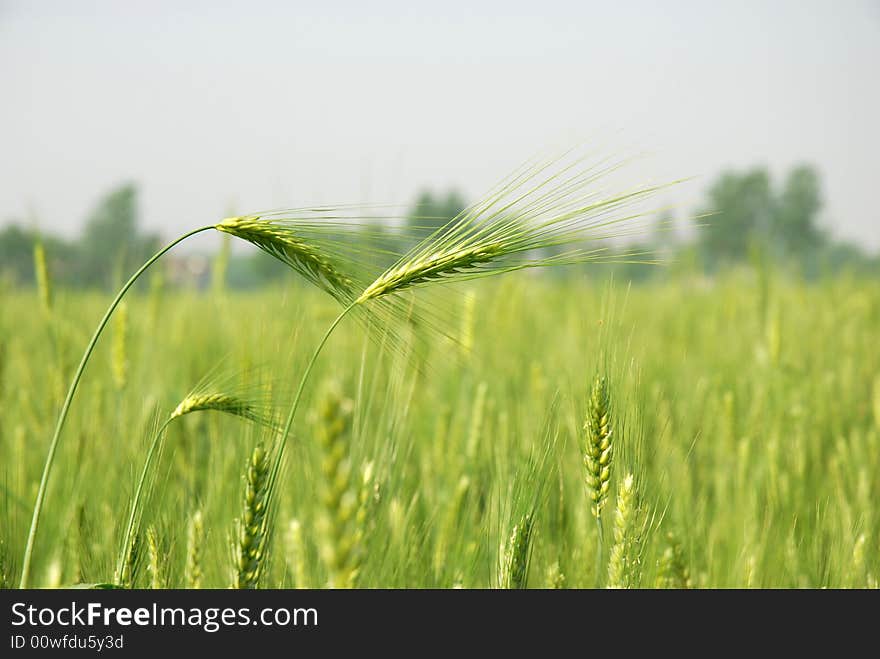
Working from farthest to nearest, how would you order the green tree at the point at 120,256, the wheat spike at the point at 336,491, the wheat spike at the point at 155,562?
the green tree at the point at 120,256 < the wheat spike at the point at 155,562 < the wheat spike at the point at 336,491

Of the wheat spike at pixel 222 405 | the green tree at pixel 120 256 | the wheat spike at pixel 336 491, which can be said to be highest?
the green tree at pixel 120 256

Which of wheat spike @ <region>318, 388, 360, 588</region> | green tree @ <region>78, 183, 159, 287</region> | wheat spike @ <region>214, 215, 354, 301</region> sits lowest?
wheat spike @ <region>318, 388, 360, 588</region>

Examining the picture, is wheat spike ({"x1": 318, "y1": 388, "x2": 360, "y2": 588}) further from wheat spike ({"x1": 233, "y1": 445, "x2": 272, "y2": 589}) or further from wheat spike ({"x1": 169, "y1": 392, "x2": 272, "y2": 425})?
wheat spike ({"x1": 169, "y1": 392, "x2": 272, "y2": 425})

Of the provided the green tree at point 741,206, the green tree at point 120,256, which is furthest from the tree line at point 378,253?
the green tree at point 741,206

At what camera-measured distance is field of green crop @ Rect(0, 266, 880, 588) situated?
1013mm

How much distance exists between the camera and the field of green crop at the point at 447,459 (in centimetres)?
101

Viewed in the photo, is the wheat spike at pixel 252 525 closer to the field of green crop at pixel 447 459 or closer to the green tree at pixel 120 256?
the field of green crop at pixel 447 459

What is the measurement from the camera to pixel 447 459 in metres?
1.95

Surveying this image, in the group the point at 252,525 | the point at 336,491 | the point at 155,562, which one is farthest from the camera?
the point at 155,562

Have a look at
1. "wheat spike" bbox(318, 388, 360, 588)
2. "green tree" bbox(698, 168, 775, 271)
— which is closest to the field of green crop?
"wheat spike" bbox(318, 388, 360, 588)

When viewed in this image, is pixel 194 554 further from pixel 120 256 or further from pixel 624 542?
pixel 120 256

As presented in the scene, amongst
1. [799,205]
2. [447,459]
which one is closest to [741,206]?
[799,205]
